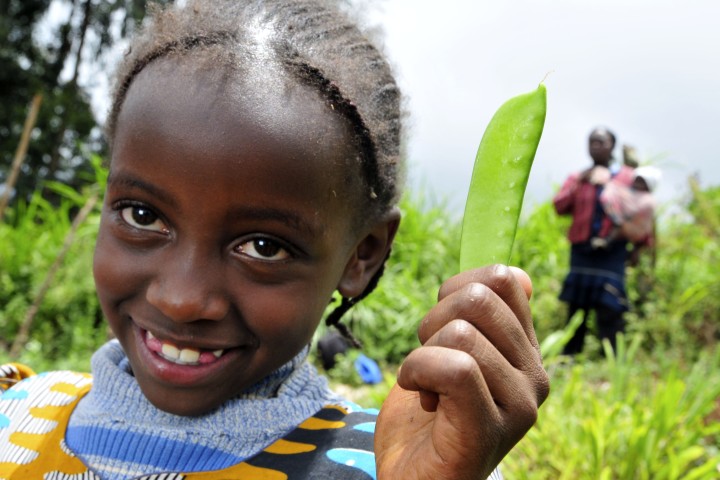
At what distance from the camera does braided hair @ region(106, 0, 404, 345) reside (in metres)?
1.13

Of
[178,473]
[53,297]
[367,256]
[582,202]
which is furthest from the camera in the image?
[582,202]

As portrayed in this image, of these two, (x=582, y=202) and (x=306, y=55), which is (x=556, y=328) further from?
(x=306, y=55)

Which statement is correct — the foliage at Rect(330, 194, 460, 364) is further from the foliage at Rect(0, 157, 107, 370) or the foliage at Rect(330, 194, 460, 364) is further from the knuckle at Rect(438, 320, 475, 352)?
the knuckle at Rect(438, 320, 475, 352)

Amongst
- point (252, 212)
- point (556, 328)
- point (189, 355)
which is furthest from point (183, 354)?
point (556, 328)

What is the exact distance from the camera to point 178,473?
1122mm

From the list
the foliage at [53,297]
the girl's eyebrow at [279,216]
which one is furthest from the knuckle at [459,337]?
the foliage at [53,297]

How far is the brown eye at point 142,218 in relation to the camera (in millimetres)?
1093

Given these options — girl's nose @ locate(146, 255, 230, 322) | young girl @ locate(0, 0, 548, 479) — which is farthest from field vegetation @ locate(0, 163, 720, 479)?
girl's nose @ locate(146, 255, 230, 322)

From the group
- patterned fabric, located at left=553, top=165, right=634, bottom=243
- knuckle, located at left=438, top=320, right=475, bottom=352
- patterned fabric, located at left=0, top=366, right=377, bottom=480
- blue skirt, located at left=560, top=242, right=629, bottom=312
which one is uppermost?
knuckle, located at left=438, top=320, right=475, bottom=352

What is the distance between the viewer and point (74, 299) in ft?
16.9

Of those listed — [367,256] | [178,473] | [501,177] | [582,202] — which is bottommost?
[582,202]

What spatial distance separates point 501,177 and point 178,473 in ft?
2.33

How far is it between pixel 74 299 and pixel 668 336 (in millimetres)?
4877

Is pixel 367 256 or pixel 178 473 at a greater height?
pixel 367 256
